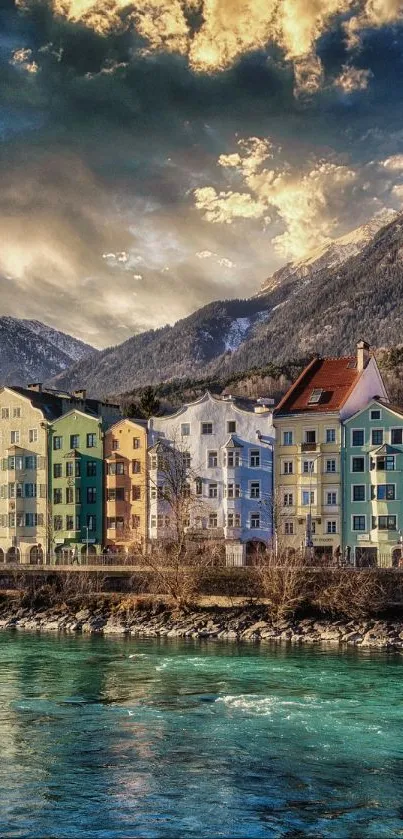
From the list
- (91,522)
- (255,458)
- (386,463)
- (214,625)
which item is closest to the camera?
(214,625)

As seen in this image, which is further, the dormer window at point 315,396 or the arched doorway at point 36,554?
the arched doorway at point 36,554

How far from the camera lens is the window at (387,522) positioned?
82.6 meters

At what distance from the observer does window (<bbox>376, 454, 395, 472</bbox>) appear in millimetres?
82625

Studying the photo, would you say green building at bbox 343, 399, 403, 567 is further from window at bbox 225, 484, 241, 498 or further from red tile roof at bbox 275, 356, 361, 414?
window at bbox 225, 484, 241, 498

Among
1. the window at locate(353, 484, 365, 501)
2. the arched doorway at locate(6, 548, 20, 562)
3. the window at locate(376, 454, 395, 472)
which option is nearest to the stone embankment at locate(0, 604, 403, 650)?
the window at locate(353, 484, 365, 501)

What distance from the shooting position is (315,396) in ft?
291

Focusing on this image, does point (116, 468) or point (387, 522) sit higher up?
point (116, 468)

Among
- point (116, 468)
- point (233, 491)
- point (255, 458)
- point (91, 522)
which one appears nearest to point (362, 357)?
point (255, 458)

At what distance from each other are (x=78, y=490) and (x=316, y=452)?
25169mm

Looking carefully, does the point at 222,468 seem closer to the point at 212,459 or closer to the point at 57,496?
the point at 212,459

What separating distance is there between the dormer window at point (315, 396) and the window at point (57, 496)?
27206mm

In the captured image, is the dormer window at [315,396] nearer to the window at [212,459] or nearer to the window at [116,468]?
the window at [212,459]

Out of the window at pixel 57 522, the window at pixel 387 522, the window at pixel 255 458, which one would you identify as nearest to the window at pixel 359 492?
the window at pixel 387 522

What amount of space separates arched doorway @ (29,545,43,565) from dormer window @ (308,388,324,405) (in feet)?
92.8
